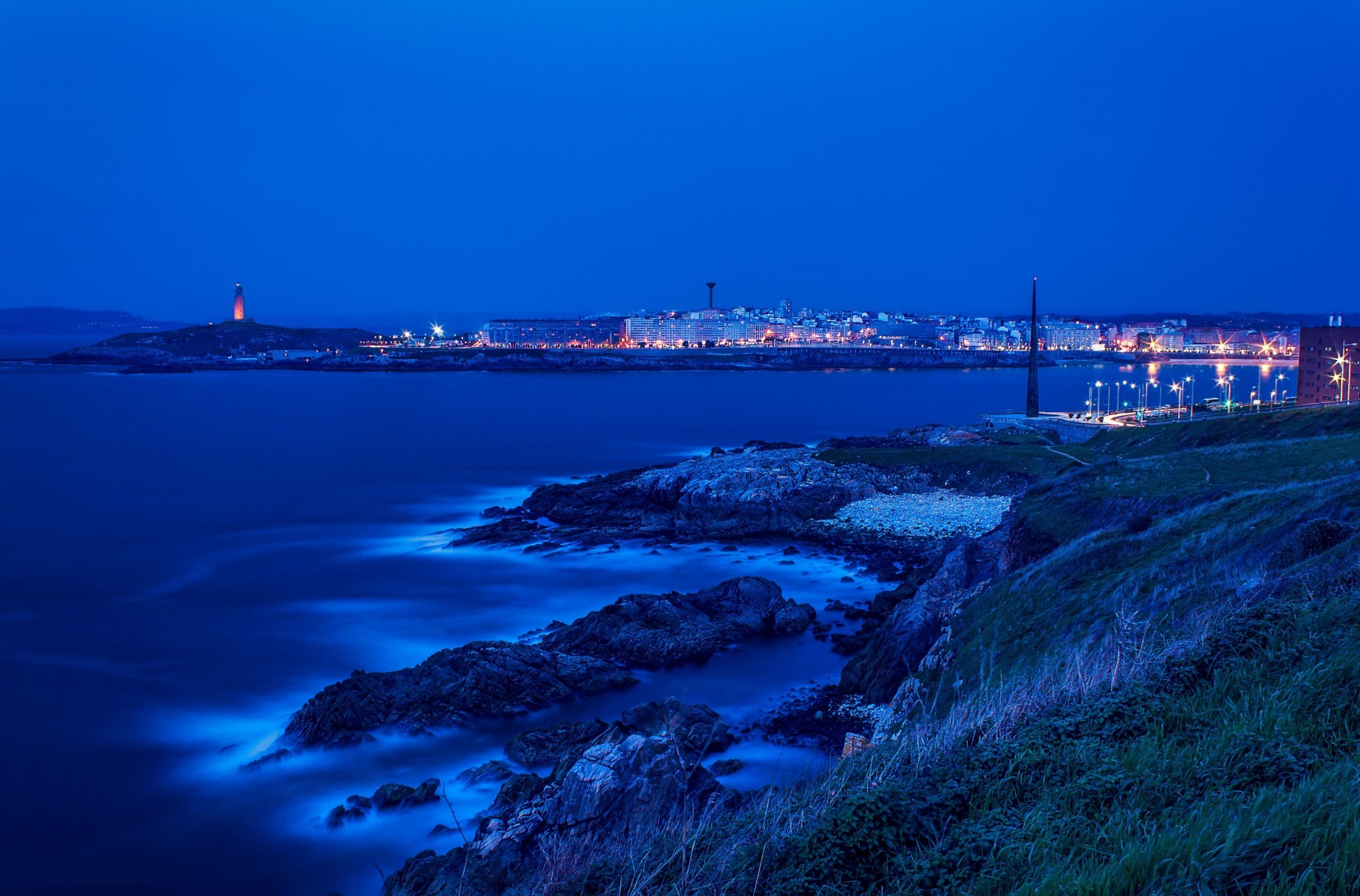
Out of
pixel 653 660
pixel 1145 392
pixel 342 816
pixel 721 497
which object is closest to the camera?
pixel 342 816

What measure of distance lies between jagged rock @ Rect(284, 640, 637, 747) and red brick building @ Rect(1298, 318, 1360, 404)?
50.6 m

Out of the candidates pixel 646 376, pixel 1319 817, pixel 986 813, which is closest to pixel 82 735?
pixel 986 813

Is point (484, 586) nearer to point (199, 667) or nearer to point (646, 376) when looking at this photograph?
point (199, 667)

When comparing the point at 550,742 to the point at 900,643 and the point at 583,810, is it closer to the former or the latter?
the point at 583,810

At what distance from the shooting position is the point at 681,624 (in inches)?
867

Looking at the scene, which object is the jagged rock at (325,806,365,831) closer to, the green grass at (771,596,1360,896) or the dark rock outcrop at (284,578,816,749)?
the dark rock outcrop at (284,578,816,749)

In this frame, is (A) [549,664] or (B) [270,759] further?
(A) [549,664]

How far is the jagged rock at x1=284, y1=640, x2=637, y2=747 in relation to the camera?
56.8 feet

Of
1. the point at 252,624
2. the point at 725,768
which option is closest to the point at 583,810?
the point at 725,768

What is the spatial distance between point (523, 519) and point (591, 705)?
19653 mm

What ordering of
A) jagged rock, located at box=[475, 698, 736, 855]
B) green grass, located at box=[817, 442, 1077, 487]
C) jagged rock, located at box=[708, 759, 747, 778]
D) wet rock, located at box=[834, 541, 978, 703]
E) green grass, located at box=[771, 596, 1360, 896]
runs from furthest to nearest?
green grass, located at box=[817, 442, 1077, 487], wet rock, located at box=[834, 541, 978, 703], jagged rock, located at box=[708, 759, 747, 778], jagged rock, located at box=[475, 698, 736, 855], green grass, located at box=[771, 596, 1360, 896]

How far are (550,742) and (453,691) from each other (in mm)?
2833

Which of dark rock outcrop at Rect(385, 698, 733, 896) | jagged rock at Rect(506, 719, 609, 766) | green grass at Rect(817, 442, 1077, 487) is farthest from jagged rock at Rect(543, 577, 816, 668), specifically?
green grass at Rect(817, 442, 1077, 487)

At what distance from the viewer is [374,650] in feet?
76.2
